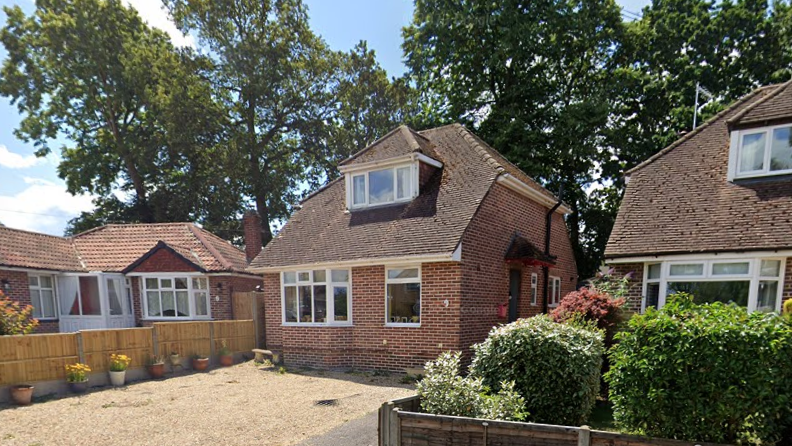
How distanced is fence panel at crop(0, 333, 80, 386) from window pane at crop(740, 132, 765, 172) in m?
17.0

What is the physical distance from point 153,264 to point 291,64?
51.5 ft

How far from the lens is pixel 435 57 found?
20.8 m

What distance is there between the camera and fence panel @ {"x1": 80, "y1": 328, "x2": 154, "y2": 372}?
30.7 feet

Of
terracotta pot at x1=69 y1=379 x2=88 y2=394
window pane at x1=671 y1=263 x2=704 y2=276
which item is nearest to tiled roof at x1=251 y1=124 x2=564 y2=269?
window pane at x1=671 y1=263 x2=704 y2=276

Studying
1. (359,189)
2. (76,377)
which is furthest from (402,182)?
(76,377)

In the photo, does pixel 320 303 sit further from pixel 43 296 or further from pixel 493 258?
pixel 43 296

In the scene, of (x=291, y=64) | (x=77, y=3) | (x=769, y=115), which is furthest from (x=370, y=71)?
(x=769, y=115)

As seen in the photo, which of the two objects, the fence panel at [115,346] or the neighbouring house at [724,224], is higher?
the neighbouring house at [724,224]

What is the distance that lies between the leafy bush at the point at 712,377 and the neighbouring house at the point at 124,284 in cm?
1524

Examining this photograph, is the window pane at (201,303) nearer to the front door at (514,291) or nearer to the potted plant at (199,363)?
the potted plant at (199,363)

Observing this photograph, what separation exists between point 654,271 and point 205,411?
1034 centimetres

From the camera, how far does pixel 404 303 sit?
404 inches

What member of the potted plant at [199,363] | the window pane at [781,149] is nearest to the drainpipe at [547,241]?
the window pane at [781,149]

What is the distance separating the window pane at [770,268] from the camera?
25.7 feet
